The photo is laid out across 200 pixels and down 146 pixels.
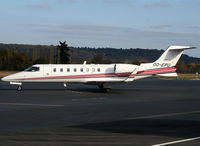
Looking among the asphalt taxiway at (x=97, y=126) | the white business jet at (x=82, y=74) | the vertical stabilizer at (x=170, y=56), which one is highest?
the vertical stabilizer at (x=170, y=56)

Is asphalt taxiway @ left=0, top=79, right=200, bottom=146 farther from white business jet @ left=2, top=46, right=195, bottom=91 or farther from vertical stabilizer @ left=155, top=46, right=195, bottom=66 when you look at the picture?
vertical stabilizer @ left=155, top=46, right=195, bottom=66

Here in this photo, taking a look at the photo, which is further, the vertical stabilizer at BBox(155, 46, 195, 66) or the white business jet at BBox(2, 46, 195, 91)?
the vertical stabilizer at BBox(155, 46, 195, 66)

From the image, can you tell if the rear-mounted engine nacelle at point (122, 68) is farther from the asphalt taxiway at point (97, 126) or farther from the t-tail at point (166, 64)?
the asphalt taxiway at point (97, 126)

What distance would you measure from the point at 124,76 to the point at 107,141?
66.2 feet

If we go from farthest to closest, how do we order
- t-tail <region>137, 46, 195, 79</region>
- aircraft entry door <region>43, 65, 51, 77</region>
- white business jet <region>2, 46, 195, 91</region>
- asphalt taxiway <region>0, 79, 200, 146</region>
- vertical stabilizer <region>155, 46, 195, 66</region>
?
vertical stabilizer <region>155, 46, 195, 66</region>
t-tail <region>137, 46, 195, 79</region>
aircraft entry door <region>43, 65, 51, 77</region>
white business jet <region>2, 46, 195, 91</region>
asphalt taxiway <region>0, 79, 200, 146</region>

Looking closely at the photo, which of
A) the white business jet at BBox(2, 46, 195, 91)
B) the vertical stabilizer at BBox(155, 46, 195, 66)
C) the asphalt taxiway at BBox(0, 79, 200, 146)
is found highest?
the vertical stabilizer at BBox(155, 46, 195, 66)

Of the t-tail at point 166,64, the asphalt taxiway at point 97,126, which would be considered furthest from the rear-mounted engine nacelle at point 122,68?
the asphalt taxiway at point 97,126

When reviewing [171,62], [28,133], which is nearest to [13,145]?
[28,133]

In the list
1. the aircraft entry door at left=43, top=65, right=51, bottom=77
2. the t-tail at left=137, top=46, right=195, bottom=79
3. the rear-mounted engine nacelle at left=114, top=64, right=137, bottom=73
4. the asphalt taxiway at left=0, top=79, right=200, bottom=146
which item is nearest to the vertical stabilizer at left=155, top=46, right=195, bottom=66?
the t-tail at left=137, top=46, right=195, bottom=79

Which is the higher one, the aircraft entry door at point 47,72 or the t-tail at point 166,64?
the t-tail at point 166,64

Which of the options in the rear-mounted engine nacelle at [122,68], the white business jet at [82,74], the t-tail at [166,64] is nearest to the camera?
the white business jet at [82,74]

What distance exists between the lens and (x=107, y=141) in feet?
31.6

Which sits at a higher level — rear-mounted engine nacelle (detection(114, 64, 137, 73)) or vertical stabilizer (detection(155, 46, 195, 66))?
Answer: vertical stabilizer (detection(155, 46, 195, 66))

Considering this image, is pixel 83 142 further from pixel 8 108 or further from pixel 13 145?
pixel 8 108
